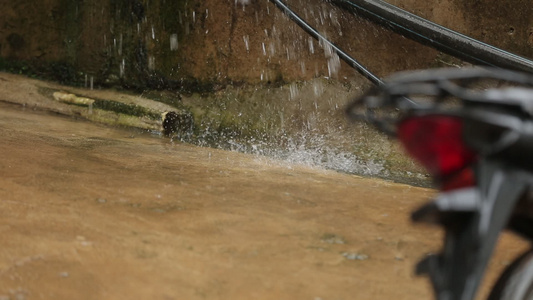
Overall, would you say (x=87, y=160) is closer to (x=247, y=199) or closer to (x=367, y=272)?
(x=247, y=199)

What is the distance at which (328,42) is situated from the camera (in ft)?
15.1

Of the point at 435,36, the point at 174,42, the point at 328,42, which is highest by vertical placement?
the point at 435,36

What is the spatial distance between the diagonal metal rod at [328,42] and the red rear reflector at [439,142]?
3374 millimetres

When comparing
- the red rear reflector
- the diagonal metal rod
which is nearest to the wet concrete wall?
the diagonal metal rod

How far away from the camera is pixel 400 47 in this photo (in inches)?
187

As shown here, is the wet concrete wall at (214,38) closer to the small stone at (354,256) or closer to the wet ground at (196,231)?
the wet ground at (196,231)

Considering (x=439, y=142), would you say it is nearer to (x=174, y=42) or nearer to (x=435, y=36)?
(x=435, y=36)

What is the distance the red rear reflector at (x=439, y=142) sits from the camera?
1.02 metres

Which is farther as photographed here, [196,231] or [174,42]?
[174,42]

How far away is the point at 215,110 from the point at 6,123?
1.84m

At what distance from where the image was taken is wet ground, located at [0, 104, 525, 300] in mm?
1765

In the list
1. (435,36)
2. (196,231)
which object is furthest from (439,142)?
(435,36)

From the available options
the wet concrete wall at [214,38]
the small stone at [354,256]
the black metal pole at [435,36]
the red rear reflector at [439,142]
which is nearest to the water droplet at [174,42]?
the wet concrete wall at [214,38]

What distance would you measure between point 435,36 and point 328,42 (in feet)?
2.94
